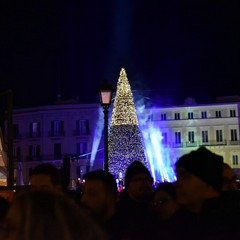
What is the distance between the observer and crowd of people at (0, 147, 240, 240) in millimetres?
2100

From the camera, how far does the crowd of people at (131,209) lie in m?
2.10

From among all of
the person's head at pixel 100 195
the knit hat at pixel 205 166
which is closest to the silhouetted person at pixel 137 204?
the person's head at pixel 100 195

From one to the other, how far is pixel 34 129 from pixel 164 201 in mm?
66336

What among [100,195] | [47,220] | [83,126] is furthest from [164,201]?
[83,126]

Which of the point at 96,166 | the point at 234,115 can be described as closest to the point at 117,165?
the point at 96,166

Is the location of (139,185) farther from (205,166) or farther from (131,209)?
(205,166)

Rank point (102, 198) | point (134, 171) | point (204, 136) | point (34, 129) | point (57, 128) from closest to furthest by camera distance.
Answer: point (102, 198)
point (134, 171)
point (204, 136)
point (57, 128)
point (34, 129)

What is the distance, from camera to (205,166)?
3650 mm

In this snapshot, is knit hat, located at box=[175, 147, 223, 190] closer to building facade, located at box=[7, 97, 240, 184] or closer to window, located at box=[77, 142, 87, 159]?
building facade, located at box=[7, 97, 240, 184]

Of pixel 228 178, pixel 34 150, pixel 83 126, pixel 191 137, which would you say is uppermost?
pixel 83 126

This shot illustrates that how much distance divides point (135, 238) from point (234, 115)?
212ft

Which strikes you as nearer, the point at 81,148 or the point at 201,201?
the point at 201,201

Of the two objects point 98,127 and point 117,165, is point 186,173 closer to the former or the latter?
point 117,165

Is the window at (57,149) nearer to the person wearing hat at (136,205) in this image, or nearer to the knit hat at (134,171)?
the person wearing hat at (136,205)
